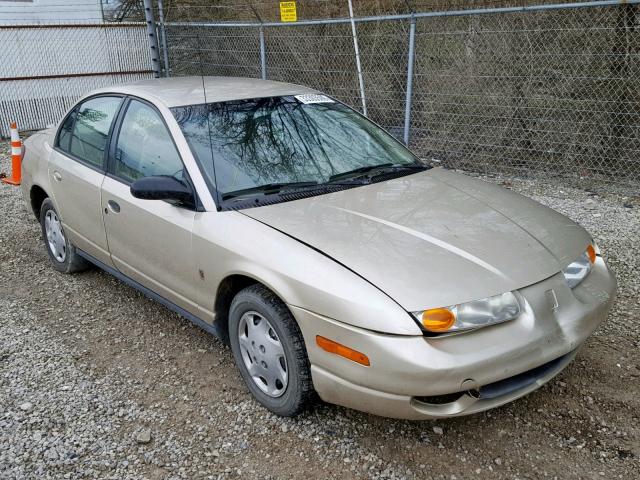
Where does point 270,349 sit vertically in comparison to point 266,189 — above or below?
below

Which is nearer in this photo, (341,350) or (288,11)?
(341,350)

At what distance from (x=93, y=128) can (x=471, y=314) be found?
3.05 meters

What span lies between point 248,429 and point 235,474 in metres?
0.32

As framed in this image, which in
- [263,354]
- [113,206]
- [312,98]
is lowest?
[263,354]

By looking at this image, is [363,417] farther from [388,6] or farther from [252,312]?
[388,6]

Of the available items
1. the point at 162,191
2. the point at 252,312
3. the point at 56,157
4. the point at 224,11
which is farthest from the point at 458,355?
the point at 224,11

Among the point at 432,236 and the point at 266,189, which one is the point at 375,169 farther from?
the point at 432,236

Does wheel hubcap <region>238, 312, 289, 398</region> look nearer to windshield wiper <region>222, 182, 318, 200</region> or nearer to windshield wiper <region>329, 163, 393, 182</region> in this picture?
windshield wiper <region>222, 182, 318, 200</region>

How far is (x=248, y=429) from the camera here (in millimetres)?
3023

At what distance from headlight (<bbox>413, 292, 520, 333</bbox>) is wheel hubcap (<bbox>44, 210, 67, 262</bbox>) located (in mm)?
3386

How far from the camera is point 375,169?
372 centimetres

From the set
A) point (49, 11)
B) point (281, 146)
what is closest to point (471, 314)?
point (281, 146)

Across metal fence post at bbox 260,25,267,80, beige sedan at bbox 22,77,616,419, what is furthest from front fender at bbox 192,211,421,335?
metal fence post at bbox 260,25,267,80

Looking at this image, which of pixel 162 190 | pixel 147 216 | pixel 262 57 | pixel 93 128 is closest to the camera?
pixel 162 190
